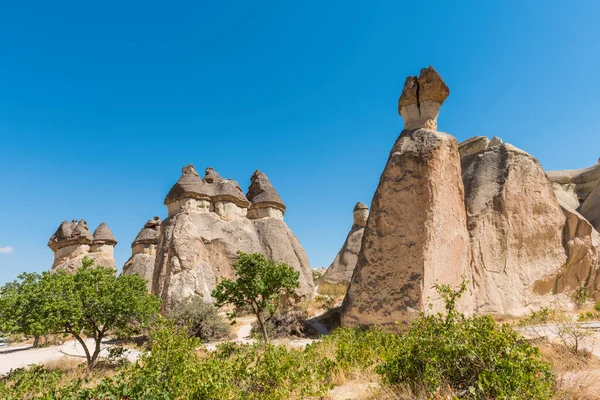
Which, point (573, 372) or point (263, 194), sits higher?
point (263, 194)

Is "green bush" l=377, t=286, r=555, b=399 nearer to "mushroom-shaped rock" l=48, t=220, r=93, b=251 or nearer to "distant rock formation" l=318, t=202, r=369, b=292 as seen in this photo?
"distant rock formation" l=318, t=202, r=369, b=292

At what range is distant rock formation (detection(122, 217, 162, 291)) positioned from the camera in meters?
24.5

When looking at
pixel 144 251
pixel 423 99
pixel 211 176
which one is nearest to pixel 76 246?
pixel 144 251

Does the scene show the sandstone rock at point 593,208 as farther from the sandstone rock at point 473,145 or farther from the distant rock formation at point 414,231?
the distant rock formation at point 414,231

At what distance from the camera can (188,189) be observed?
18109 millimetres

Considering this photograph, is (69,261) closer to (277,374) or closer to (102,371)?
(102,371)

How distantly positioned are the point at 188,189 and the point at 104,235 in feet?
41.6

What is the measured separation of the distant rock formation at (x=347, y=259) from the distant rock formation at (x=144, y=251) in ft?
41.9

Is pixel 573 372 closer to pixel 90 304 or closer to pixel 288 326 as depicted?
pixel 288 326

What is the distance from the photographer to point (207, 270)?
1678 cm

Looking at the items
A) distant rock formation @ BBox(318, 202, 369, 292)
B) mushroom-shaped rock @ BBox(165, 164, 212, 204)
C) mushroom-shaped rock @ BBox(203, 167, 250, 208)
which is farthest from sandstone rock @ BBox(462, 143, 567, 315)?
distant rock formation @ BBox(318, 202, 369, 292)

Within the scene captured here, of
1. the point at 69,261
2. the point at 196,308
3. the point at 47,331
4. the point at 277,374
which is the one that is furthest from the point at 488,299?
the point at 69,261

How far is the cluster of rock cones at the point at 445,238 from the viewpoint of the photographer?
918 cm

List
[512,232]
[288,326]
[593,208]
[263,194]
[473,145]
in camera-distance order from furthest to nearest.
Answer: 1. [263,194]
2. [593,208]
3. [473,145]
4. [288,326]
5. [512,232]
